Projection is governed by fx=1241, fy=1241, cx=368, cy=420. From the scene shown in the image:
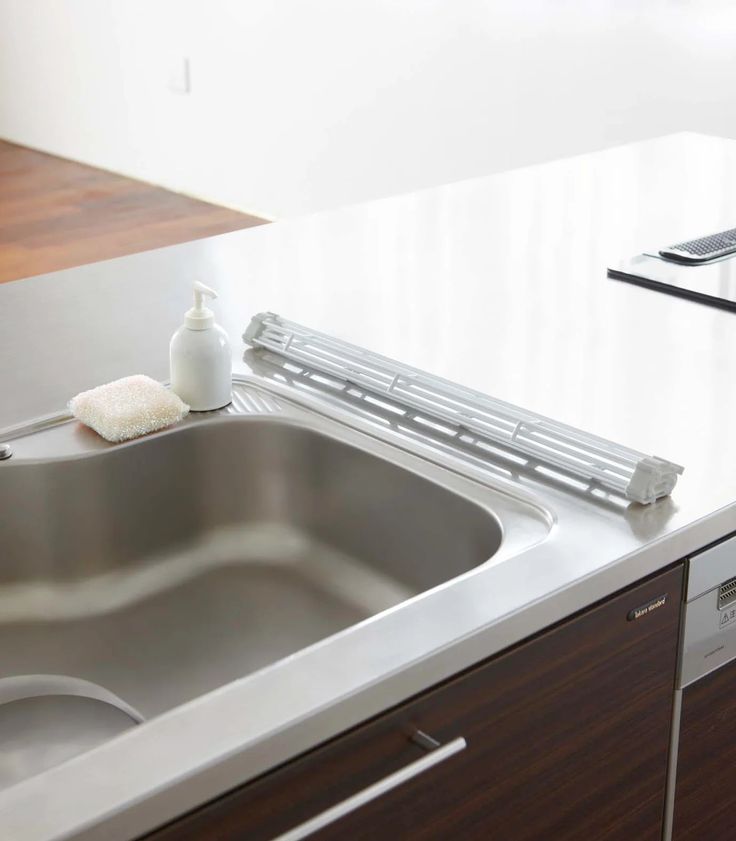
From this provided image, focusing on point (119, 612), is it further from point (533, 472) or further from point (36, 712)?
point (533, 472)

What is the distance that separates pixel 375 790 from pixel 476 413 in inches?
17.5

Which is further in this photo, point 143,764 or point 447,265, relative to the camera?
point 447,265

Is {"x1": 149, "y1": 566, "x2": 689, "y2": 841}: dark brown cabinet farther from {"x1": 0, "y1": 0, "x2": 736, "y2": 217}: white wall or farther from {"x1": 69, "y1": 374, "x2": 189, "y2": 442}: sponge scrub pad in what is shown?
{"x1": 0, "y1": 0, "x2": 736, "y2": 217}: white wall

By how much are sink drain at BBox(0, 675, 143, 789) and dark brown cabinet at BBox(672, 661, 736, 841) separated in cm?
50

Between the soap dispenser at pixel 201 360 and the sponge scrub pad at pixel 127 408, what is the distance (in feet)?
0.06

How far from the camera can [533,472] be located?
Answer: 43.3 inches

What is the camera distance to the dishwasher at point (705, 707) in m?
1.08

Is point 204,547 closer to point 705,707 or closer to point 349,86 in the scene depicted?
point 705,707

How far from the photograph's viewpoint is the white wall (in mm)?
3781

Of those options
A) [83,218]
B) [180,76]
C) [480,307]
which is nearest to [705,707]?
[480,307]

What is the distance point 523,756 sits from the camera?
0.95 m

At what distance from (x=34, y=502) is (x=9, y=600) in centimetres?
9

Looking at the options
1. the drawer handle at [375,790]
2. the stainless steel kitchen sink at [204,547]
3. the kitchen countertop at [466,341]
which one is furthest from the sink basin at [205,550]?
the drawer handle at [375,790]

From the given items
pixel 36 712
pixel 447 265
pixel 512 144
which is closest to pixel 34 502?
pixel 36 712
